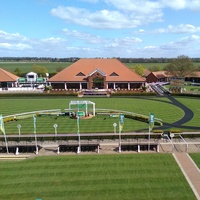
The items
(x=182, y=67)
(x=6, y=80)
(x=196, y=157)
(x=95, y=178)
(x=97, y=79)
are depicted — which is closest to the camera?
(x=95, y=178)

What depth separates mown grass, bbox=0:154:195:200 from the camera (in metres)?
19.2

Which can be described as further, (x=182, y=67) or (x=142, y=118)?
(x=182, y=67)

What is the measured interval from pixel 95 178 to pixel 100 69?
2599 inches

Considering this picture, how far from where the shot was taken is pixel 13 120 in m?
43.6

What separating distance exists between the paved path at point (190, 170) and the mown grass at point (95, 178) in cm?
48

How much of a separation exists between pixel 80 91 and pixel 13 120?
36.0m

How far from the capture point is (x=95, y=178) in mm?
21625

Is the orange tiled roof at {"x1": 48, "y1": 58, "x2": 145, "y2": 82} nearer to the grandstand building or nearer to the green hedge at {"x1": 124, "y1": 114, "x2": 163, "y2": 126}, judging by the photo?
the grandstand building

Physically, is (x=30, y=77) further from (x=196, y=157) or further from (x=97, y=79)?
(x=196, y=157)

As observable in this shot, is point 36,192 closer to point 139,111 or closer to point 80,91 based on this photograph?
point 139,111

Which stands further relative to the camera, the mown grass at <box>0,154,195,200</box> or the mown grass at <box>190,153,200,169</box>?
the mown grass at <box>190,153,200,169</box>

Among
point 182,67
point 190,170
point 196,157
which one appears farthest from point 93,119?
point 182,67

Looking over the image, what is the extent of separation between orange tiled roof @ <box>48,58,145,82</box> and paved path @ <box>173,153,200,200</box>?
5613 centimetres

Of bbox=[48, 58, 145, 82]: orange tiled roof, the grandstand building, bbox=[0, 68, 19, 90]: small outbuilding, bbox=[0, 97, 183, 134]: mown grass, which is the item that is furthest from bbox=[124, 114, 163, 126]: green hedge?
bbox=[0, 68, 19, 90]: small outbuilding
